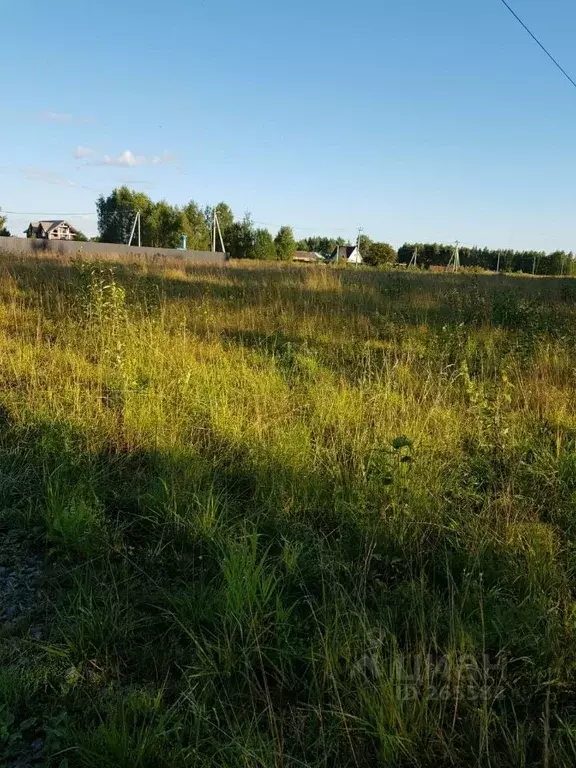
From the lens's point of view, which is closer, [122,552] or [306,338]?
[122,552]

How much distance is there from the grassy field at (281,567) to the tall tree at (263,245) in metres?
56.3

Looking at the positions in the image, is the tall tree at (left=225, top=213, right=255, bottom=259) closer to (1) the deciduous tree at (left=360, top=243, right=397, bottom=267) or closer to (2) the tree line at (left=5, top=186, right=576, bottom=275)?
(2) the tree line at (left=5, top=186, right=576, bottom=275)

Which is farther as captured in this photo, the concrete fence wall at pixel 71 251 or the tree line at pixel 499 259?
the tree line at pixel 499 259

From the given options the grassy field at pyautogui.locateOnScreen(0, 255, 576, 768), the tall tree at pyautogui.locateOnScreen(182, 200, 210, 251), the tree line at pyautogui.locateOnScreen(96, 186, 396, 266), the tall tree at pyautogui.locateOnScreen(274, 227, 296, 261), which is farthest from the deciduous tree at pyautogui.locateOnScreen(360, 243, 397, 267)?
the grassy field at pyautogui.locateOnScreen(0, 255, 576, 768)

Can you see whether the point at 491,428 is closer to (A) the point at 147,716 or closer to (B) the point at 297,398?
(B) the point at 297,398

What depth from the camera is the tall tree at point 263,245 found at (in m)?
59.2

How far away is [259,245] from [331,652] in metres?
60.3

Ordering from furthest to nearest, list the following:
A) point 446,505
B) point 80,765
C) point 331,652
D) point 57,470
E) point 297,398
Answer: point 297,398
point 57,470
point 446,505
point 331,652
point 80,765

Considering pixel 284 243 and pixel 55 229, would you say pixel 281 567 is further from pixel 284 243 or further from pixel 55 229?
pixel 55 229

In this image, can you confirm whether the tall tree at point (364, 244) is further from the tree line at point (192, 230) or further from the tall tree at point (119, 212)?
the tall tree at point (119, 212)

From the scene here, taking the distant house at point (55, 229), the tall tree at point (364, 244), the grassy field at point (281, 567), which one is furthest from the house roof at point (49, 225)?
the grassy field at point (281, 567)

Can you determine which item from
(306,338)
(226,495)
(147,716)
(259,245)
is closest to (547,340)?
(306,338)

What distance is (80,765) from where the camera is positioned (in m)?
1.45

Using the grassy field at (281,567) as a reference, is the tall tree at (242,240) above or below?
above
